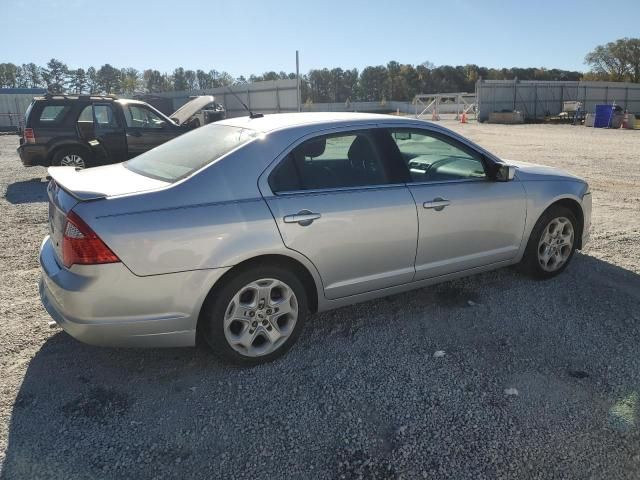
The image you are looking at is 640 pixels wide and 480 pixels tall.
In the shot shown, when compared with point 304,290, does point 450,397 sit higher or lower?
lower

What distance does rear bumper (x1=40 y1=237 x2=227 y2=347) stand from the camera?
2799mm

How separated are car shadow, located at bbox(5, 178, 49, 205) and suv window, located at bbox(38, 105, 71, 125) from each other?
1341 millimetres

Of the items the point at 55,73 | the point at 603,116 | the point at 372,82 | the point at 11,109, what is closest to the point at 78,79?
the point at 55,73

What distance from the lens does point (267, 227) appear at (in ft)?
10.2

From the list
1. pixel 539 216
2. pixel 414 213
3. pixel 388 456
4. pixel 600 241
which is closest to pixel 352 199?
pixel 414 213

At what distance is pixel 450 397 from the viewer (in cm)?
296

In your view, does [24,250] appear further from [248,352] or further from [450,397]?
[450,397]

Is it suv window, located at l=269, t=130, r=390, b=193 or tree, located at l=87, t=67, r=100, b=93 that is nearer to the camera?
suv window, located at l=269, t=130, r=390, b=193

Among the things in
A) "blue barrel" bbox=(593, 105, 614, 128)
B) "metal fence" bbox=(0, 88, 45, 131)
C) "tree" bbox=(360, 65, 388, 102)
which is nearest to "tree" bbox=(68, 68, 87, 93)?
"tree" bbox=(360, 65, 388, 102)

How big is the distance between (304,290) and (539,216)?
2373mm

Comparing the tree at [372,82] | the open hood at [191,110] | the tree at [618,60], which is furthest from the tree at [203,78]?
the open hood at [191,110]

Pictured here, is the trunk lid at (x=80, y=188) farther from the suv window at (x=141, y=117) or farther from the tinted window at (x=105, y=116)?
the suv window at (x=141, y=117)

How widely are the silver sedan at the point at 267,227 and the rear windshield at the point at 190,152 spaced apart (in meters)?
0.02

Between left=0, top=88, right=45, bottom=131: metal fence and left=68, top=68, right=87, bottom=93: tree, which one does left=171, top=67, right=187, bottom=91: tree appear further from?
left=0, top=88, right=45, bottom=131: metal fence
